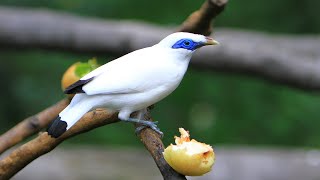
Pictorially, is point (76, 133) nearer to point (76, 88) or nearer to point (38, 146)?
point (38, 146)

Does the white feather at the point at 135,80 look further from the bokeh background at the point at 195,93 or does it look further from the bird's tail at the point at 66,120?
the bokeh background at the point at 195,93

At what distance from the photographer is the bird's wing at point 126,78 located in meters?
1.22

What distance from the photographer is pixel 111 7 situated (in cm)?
423

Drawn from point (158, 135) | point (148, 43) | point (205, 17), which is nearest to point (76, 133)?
point (158, 135)

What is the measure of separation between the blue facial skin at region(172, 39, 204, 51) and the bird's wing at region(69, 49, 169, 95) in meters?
0.05

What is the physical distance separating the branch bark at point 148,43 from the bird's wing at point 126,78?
1.91 meters

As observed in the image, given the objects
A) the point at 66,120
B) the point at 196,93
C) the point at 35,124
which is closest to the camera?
the point at 66,120

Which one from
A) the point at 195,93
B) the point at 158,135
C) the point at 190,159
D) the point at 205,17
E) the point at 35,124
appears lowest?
the point at 190,159

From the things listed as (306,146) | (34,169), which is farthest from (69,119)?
(306,146)

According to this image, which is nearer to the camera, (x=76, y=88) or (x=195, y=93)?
(x=76, y=88)

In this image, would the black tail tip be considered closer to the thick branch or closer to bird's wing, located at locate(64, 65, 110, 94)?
bird's wing, located at locate(64, 65, 110, 94)

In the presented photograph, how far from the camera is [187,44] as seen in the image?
4.11ft

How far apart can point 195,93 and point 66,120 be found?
303 centimetres

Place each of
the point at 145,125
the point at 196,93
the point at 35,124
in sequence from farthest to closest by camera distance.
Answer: the point at 196,93 → the point at 35,124 → the point at 145,125
